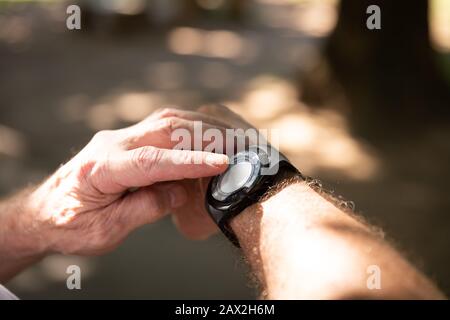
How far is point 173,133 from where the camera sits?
1.64 meters

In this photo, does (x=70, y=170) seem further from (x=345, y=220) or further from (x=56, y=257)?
(x=56, y=257)

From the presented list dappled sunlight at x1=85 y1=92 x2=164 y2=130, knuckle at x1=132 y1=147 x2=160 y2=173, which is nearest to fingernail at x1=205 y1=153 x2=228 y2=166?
→ knuckle at x1=132 y1=147 x2=160 y2=173

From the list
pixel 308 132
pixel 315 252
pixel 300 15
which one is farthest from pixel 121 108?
pixel 315 252

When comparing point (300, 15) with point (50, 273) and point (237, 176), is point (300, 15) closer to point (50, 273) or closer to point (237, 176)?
point (50, 273)

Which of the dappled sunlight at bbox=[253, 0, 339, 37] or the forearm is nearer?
the forearm

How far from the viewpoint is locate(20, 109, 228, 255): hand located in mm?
1521

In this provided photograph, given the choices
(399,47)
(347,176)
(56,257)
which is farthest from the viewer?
(399,47)

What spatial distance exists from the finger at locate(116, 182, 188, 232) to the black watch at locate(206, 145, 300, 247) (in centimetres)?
19

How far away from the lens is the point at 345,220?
1343mm

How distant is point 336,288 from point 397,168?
13.1 feet

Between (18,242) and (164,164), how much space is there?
56cm

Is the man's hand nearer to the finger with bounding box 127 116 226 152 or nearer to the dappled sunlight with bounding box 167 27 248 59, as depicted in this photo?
the finger with bounding box 127 116 226 152
